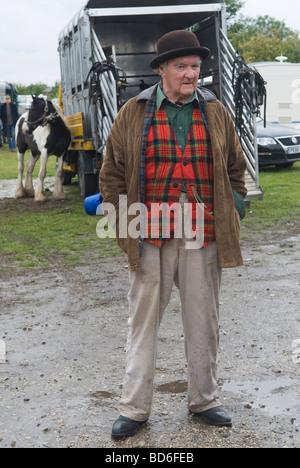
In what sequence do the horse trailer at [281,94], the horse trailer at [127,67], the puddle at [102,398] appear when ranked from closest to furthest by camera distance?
the puddle at [102,398]
the horse trailer at [127,67]
the horse trailer at [281,94]

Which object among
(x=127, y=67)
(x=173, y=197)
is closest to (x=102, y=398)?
(x=173, y=197)

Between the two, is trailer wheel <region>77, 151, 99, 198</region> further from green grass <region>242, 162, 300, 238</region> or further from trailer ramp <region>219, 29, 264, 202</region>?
green grass <region>242, 162, 300, 238</region>

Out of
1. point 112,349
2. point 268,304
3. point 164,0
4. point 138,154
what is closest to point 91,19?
point 164,0

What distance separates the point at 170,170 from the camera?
3.57 m

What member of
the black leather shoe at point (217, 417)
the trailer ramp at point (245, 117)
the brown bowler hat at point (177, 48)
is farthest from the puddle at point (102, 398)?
the trailer ramp at point (245, 117)

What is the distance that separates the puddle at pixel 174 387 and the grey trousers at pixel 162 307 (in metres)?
0.49

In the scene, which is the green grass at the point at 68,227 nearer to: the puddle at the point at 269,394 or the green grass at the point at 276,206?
the green grass at the point at 276,206

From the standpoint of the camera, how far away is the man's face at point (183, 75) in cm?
351

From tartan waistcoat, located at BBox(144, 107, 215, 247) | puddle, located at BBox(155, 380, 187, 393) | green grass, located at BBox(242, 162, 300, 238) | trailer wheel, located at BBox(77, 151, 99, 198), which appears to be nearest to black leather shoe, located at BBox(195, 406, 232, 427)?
puddle, located at BBox(155, 380, 187, 393)

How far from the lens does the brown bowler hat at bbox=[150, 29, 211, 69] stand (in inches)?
137

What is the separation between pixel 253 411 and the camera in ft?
12.7

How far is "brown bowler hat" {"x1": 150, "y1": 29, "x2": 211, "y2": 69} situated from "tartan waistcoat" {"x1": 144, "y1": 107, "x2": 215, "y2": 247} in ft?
0.88

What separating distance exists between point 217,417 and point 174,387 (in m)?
0.62
